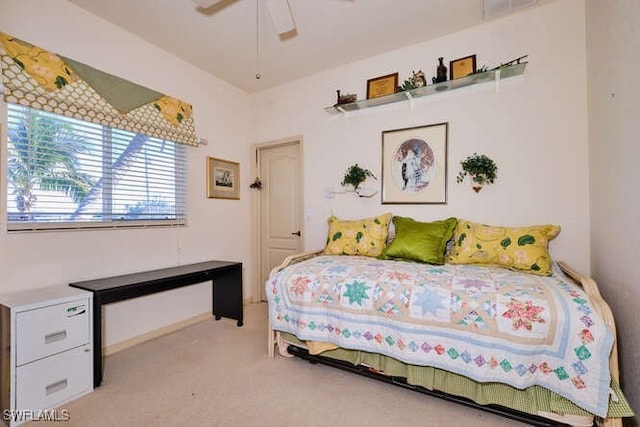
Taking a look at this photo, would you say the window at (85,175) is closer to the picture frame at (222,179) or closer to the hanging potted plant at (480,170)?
the picture frame at (222,179)

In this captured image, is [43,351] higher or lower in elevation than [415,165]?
lower

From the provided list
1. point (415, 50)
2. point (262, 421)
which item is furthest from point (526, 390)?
point (415, 50)

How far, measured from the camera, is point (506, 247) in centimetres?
222

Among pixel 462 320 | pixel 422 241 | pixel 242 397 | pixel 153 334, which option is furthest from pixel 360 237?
pixel 153 334

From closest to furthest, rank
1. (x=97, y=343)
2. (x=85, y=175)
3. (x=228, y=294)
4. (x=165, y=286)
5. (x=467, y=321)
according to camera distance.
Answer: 1. (x=467, y=321)
2. (x=97, y=343)
3. (x=85, y=175)
4. (x=165, y=286)
5. (x=228, y=294)

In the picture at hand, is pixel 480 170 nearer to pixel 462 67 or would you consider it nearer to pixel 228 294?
pixel 462 67

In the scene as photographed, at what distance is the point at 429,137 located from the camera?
9.30 ft

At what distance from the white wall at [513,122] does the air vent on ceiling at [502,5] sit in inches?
7.7

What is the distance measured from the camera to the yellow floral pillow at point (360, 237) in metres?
2.81

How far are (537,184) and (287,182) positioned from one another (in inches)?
102

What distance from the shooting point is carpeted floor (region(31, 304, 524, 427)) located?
1650 millimetres

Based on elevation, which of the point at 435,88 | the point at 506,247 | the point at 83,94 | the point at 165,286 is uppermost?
the point at 435,88

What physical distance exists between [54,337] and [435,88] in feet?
11.2

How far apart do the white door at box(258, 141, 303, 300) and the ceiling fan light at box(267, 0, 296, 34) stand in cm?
165
